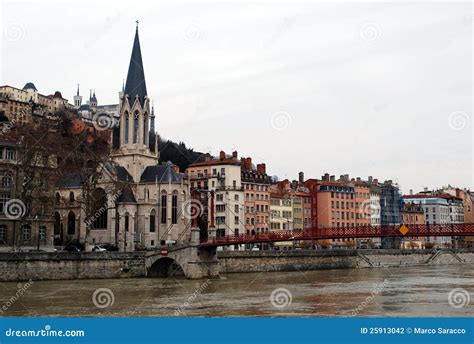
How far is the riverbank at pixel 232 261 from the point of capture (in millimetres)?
45312

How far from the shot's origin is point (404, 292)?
3859 cm

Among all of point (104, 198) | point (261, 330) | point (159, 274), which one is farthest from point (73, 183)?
point (261, 330)

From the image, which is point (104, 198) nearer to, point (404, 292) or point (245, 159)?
point (245, 159)

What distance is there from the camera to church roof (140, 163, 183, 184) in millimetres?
71938

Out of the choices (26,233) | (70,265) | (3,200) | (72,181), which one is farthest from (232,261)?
(72,181)

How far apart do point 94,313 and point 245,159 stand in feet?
206

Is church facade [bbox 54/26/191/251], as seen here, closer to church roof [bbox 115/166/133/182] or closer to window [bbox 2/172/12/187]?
church roof [bbox 115/166/133/182]
